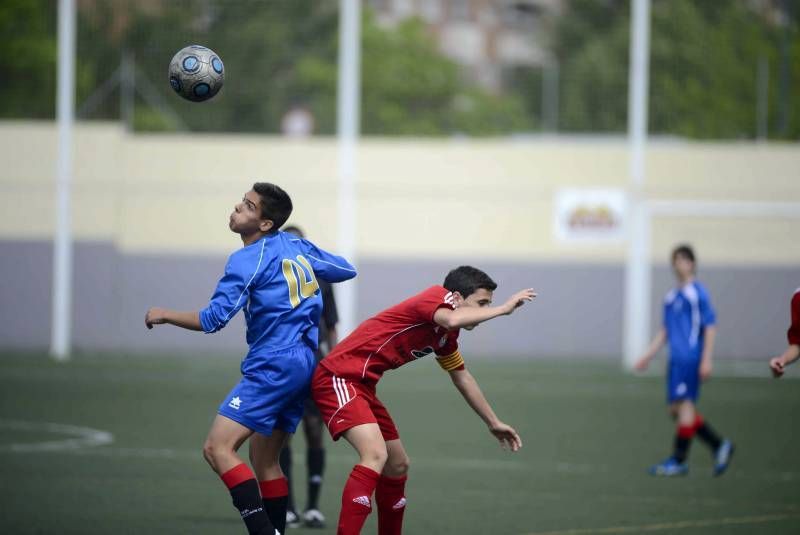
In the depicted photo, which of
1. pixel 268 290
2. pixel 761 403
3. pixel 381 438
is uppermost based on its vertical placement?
pixel 268 290

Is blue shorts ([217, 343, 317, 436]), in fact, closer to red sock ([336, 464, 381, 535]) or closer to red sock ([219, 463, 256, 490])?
red sock ([219, 463, 256, 490])

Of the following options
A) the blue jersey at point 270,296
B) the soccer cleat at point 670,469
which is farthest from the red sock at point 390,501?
the soccer cleat at point 670,469

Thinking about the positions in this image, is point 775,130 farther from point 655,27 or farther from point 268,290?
point 268,290

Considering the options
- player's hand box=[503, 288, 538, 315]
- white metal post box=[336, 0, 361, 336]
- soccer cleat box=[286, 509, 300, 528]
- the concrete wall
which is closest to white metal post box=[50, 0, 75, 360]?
the concrete wall

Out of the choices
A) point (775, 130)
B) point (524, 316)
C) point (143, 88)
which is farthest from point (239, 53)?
point (775, 130)

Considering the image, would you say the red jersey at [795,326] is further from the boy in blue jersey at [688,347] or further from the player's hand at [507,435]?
the boy in blue jersey at [688,347]

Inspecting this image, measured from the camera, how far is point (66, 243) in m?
23.6

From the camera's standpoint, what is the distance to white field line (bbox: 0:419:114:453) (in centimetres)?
1237

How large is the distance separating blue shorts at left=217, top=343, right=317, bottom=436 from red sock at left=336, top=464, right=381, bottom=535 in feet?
1.80

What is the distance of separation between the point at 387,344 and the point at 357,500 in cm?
89

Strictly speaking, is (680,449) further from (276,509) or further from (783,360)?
(276,509)

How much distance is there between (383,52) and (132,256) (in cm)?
1782

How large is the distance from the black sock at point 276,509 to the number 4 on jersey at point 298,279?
1.14 m

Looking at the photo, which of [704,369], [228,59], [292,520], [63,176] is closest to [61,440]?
[292,520]
